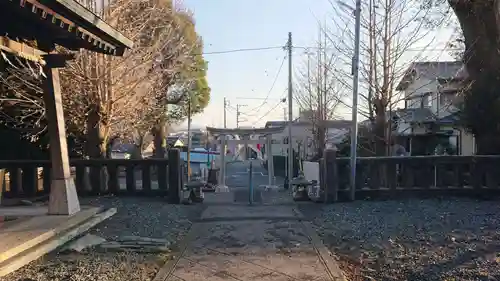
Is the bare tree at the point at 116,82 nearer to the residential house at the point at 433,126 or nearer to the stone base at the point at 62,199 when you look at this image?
the stone base at the point at 62,199

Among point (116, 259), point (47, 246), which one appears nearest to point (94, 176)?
point (47, 246)

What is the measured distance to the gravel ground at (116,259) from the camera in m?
6.18

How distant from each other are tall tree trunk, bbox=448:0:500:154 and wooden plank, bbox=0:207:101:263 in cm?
1035

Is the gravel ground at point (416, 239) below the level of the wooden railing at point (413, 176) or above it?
below

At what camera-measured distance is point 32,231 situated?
7.88 metres

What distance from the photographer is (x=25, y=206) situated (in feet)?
37.2

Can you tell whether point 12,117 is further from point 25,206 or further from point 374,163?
point 374,163

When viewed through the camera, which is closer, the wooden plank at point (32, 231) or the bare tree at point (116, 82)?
the wooden plank at point (32, 231)

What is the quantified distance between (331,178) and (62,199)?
5.94m

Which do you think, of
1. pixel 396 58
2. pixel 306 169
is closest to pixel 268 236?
pixel 396 58

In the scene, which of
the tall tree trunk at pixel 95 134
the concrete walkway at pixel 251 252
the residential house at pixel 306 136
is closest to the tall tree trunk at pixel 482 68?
the concrete walkway at pixel 251 252

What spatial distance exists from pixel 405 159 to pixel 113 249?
25.2ft

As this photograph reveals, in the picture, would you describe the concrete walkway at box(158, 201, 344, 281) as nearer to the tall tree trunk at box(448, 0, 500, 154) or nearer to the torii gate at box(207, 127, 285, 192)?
the tall tree trunk at box(448, 0, 500, 154)

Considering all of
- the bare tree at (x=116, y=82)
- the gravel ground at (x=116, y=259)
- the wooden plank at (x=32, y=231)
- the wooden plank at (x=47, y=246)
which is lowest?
the gravel ground at (x=116, y=259)
